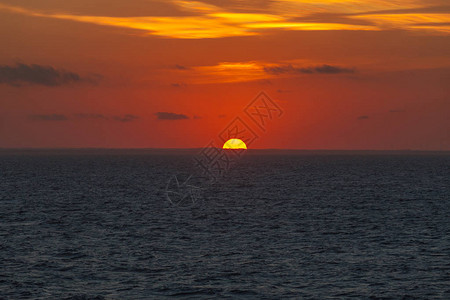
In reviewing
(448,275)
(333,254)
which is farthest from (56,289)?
(448,275)

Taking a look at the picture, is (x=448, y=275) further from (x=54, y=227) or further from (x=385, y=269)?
(x=54, y=227)

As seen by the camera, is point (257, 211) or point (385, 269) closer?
point (385, 269)

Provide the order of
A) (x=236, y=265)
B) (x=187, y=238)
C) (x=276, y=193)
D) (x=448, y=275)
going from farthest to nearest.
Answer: (x=276, y=193) < (x=187, y=238) < (x=236, y=265) < (x=448, y=275)

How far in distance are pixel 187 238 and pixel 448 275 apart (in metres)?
25.8

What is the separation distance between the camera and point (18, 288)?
132 feet

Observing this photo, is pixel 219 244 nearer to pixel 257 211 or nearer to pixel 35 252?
pixel 35 252

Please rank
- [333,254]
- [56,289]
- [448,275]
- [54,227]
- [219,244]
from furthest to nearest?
[54,227] → [219,244] → [333,254] → [448,275] → [56,289]

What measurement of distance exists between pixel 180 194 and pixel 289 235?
5988cm

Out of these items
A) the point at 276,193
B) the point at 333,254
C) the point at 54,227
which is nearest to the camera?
the point at 333,254

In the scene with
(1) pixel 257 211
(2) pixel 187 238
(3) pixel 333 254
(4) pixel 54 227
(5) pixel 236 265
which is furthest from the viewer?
(1) pixel 257 211

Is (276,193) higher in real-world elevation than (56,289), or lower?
higher

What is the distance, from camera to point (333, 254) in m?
51.6

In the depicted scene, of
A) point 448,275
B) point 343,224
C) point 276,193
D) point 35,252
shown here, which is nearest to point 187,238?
point 35,252

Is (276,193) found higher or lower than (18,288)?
higher
